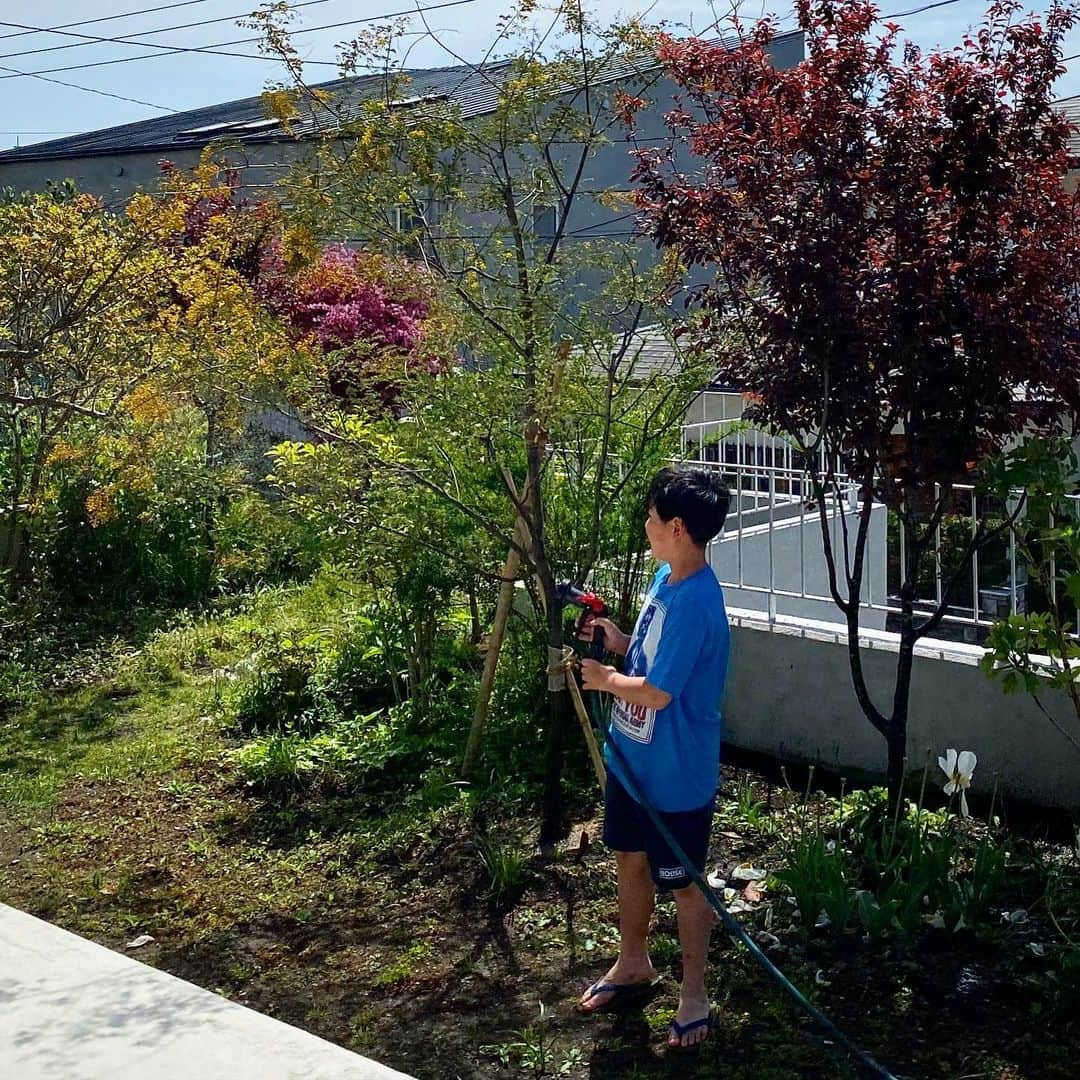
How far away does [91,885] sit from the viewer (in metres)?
5.00

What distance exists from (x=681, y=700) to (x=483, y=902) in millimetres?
1432

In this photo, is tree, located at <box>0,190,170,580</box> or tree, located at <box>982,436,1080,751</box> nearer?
tree, located at <box>982,436,1080,751</box>

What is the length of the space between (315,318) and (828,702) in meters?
7.04

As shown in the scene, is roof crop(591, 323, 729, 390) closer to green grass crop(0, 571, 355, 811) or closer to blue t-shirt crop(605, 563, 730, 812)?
blue t-shirt crop(605, 563, 730, 812)

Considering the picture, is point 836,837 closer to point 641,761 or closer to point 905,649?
point 905,649

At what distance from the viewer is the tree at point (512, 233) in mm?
4699

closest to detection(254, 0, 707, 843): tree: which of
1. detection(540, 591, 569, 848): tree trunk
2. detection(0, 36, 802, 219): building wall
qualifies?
detection(540, 591, 569, 848): tree trunk

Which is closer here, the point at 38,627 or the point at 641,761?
the point at 641,761

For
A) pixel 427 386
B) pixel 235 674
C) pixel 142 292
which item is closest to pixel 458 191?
pixel 427 386

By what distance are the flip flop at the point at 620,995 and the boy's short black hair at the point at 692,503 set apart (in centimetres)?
128

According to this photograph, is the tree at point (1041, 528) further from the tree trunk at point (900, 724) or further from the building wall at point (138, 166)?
the building wall at point (138, 166)

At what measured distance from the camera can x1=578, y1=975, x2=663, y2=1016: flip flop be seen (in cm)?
378

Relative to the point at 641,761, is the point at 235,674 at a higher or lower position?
lower

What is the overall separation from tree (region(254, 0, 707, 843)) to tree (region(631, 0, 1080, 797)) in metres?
0.50
